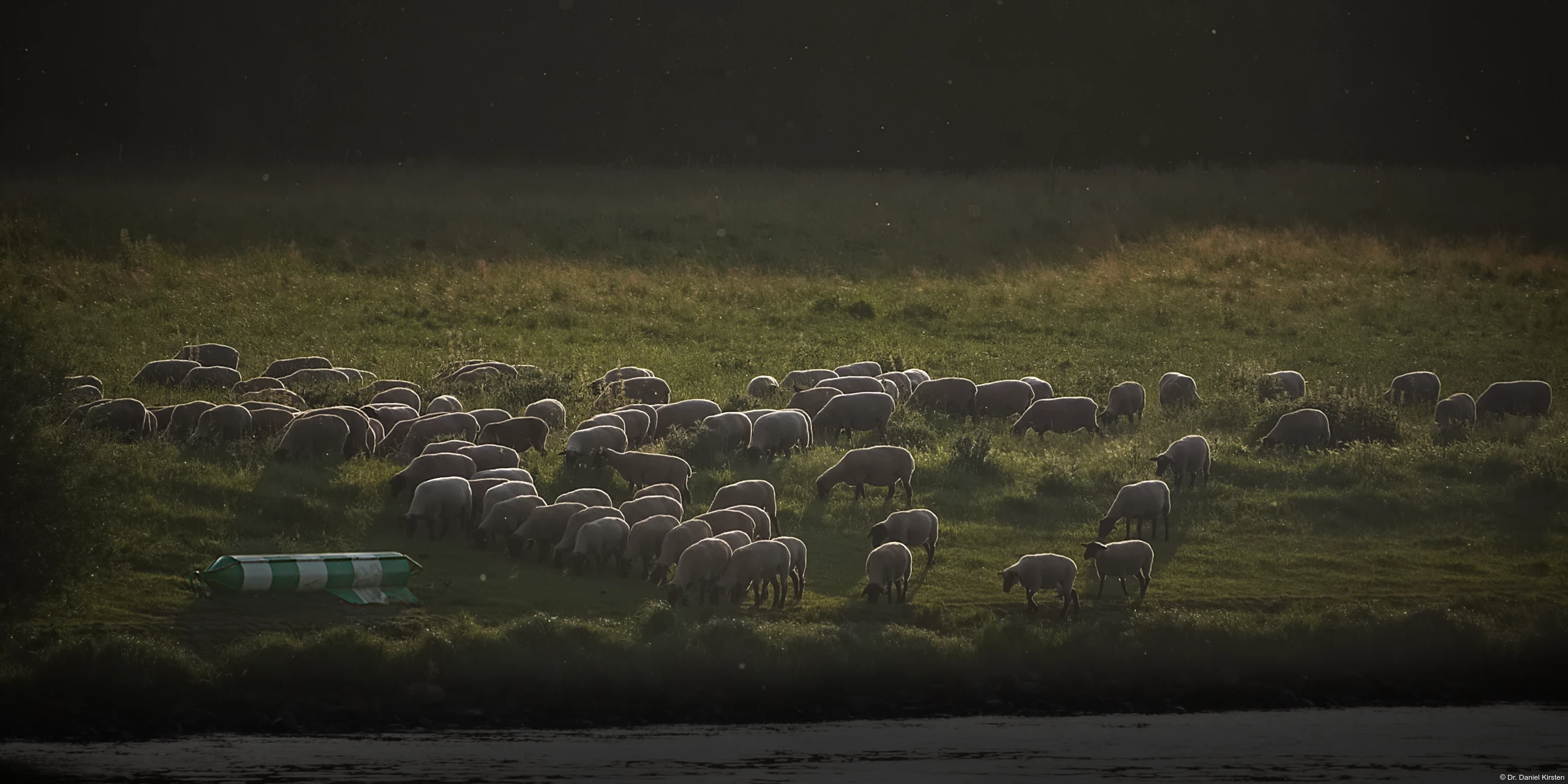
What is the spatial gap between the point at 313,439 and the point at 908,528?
8.35 metres

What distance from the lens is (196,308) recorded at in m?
34.8

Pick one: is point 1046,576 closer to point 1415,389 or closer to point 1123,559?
point 1123,559

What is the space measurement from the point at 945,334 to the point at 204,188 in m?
22.7

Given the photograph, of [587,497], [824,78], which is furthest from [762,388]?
[824,78]

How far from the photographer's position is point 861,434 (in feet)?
82.7

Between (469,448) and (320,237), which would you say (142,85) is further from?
(469,448)

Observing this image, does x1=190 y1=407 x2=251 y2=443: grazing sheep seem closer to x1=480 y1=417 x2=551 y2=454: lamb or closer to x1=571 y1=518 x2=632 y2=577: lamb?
x1=480 y1=417 x2=551 y2=454: lamb

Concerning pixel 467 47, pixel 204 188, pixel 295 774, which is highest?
pixel 467 47

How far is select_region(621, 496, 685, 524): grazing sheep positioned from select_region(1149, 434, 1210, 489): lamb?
Result: 276 inches

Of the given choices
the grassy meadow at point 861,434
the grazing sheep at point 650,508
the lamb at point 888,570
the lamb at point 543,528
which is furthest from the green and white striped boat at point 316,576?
the lamb at point 888,570

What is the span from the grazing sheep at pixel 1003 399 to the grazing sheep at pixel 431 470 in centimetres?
932

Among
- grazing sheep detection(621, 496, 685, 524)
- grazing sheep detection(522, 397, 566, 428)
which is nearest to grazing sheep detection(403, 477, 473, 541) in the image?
grazing sheep detection(621, 496, 685, 524)

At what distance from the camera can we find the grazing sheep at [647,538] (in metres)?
18.7

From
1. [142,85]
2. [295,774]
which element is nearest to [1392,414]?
[295,774]
